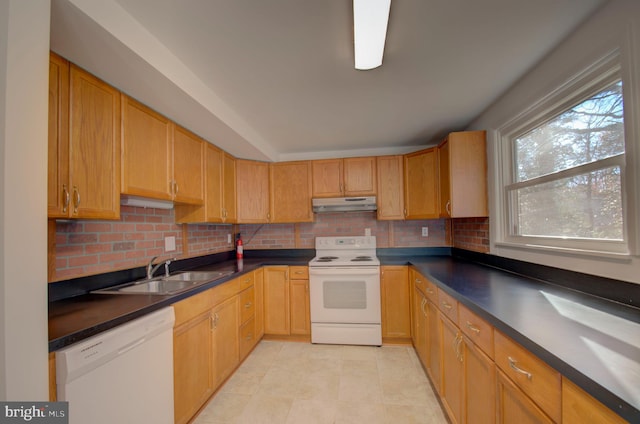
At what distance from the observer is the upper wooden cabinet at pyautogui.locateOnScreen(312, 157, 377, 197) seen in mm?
3072

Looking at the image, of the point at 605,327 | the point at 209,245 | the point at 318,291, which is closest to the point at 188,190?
the point at 209,245

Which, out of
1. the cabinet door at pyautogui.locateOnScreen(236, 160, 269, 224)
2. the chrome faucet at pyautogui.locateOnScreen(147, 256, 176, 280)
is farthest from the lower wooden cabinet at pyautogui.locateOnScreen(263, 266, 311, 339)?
the chrome faucet at pyautogui.locateOnScreen(147, 256, 176, 280)

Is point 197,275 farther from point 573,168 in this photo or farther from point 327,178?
point 573,168

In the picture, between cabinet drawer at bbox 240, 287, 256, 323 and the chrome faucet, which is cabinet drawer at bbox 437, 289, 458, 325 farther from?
the chrome faucet

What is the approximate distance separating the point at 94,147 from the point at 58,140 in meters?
0.16

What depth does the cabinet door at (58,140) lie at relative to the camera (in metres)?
1.12

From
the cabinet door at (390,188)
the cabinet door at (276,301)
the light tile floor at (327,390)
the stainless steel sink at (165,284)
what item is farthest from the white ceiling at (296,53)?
the light tile floor at (327,390)

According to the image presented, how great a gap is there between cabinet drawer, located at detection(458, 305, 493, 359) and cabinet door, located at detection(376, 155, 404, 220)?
1687 millimetres

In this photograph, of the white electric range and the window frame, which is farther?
the white electric range

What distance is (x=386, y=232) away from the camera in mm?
3252

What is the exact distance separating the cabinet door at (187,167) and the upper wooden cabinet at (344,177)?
135 centimetres

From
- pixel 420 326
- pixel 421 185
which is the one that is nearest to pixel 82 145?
pixel 420 326

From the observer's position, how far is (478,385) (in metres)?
1.21

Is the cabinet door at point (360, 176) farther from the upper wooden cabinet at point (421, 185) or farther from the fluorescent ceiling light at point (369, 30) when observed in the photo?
the fluorescent ceiling light at point (369, 30)
